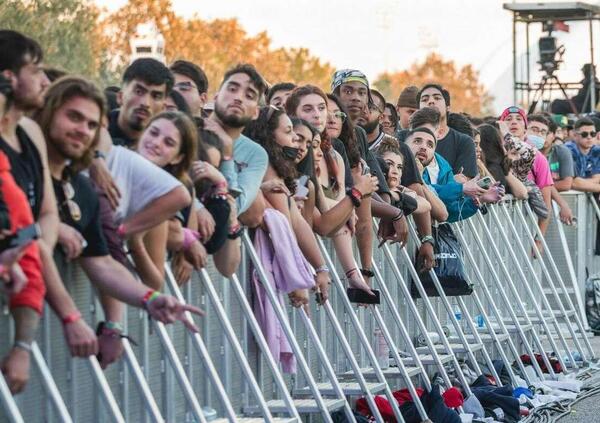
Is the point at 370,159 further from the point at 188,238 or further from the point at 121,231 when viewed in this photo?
the point at 121,231

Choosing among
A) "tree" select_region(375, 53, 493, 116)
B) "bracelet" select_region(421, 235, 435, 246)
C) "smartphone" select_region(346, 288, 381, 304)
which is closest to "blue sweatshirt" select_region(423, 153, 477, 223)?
"bracelet" select_region(421, 235, 435, 246)

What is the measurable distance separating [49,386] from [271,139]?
3.44 metres

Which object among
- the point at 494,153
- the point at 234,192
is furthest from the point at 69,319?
the point at 494,153

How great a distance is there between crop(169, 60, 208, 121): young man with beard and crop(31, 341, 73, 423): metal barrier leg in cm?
291

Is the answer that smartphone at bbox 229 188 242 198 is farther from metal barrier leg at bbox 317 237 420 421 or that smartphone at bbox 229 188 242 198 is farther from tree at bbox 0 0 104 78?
tree at bbox 0 0 104 78

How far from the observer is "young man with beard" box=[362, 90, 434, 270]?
41.8 ft

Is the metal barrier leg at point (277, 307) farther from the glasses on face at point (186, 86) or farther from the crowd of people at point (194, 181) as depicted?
the glasses on face at point (186, 86)

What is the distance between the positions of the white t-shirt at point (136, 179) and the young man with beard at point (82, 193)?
0.49 meters

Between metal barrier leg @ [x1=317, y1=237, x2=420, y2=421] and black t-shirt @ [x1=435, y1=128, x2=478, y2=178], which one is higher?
black t-shirt @ [x1=435, y1=128, x2=478, y2=178]

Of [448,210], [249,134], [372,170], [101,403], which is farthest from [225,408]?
[448,210]

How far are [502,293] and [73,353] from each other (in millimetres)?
7818

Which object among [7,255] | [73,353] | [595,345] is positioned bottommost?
[595,345]

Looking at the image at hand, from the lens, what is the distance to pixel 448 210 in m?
13.7

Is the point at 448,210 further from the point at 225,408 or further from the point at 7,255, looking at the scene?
the point at 7,255
